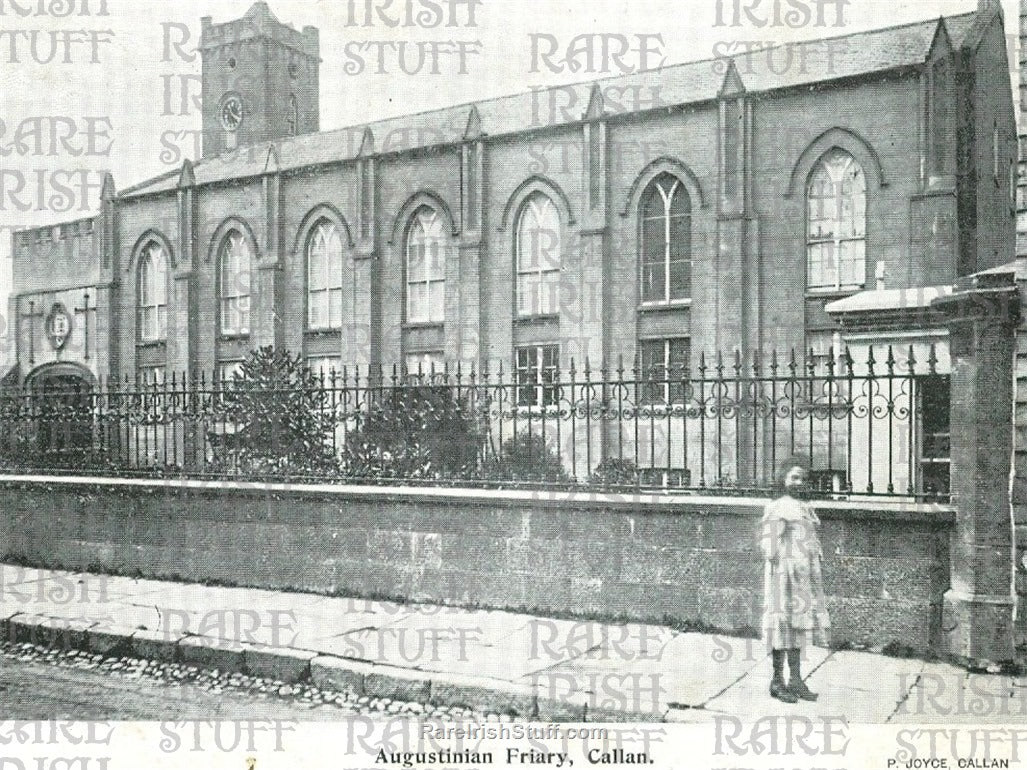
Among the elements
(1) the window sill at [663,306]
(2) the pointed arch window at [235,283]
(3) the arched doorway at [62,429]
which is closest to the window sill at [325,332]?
(2) the pointed arch window at [235,283]

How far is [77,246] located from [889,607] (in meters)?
34.3

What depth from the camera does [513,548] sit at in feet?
28.6

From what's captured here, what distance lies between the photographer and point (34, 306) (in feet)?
114

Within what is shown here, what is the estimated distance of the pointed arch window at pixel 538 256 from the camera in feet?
82.4

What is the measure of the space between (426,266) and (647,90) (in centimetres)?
806

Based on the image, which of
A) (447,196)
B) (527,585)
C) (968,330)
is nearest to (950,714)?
(968,330)

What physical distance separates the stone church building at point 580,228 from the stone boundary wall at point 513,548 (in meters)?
5.21

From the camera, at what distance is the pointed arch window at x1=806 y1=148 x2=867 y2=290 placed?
68.9 ft

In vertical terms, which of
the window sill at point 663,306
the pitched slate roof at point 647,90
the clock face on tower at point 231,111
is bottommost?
the window sill at point 663,306

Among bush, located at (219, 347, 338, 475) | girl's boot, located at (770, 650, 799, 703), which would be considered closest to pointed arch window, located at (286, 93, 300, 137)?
bush, located at (219, 347, 338, 475)

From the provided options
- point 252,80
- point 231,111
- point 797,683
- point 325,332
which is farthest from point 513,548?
point 231,111

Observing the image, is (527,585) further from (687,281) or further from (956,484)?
(687,281)

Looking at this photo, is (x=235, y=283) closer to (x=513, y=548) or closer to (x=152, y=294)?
(x=152, y=294)

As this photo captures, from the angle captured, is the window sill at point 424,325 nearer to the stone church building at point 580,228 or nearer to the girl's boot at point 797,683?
the stone church building at point 580,228
